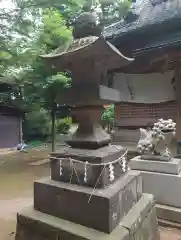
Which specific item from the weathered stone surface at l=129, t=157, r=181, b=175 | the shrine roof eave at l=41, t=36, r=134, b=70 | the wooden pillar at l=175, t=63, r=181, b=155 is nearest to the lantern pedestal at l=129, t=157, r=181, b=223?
the weathered stone surface at l=129, t=157, r=181, b=175

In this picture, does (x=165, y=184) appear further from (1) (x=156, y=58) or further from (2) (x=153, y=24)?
(2) (x=153, y=24)

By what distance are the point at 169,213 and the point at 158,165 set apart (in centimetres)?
80

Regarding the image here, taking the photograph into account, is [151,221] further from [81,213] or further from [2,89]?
[2,89]

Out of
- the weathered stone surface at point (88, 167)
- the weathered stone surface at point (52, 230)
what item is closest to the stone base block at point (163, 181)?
the weathered stone surface at point (88, 167)

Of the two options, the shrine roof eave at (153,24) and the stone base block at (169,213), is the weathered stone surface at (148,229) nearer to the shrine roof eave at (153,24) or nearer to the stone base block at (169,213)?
the stone base block at (169,213)

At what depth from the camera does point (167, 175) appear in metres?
3.79

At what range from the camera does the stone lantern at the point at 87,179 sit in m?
2.34

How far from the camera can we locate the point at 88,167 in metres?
2.53

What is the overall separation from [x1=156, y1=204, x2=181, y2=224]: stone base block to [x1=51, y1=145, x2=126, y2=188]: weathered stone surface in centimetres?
140

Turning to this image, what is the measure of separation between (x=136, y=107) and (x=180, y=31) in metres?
3.13

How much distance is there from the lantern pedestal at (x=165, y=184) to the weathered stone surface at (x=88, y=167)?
128 centimetres

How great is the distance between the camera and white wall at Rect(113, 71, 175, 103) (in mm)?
8109

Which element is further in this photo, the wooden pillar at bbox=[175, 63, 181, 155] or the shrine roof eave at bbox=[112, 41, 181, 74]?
the wooden pillar at bbox=[175, 63, 181, 155]

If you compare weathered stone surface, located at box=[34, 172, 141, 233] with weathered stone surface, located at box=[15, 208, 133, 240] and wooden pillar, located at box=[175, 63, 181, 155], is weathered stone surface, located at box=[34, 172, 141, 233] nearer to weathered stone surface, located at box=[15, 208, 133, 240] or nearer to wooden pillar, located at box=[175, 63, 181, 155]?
weathered stone surface, located at box=[15, 208, 133, 240]
